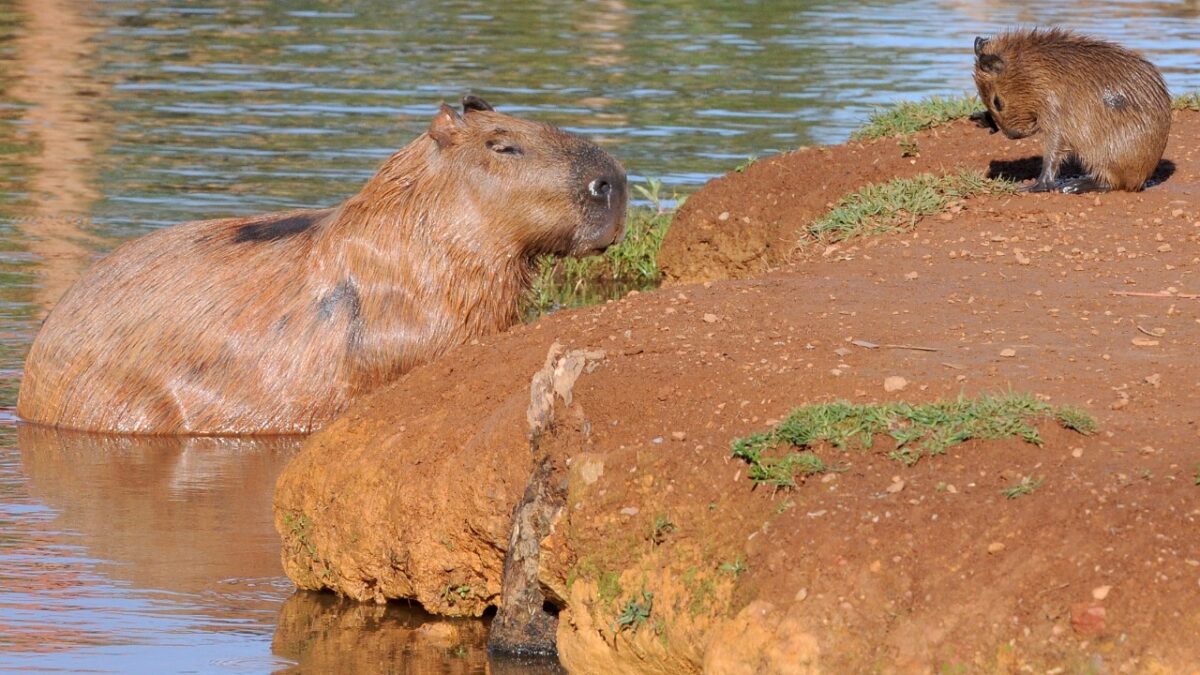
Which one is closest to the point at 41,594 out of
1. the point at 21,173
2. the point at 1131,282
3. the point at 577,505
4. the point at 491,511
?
the point at 491,511

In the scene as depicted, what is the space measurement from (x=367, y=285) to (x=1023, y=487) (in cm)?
383

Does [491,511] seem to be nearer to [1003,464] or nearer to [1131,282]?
[1003,464]

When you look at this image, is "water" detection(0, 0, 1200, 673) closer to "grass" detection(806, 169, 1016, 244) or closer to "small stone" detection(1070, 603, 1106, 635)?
"small stone" detection(1070, 603, 1106, 635)

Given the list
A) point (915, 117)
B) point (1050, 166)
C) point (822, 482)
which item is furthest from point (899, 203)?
point (822, 482)

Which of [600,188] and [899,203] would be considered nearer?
[600,188]

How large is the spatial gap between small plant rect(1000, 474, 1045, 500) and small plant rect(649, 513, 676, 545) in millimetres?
846

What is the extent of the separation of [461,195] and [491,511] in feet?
8.06

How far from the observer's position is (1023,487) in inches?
191

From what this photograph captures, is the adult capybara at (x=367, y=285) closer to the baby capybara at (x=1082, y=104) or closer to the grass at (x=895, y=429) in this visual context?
the baby capybara at (x=1082, y=104)

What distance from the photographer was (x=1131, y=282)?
707 cm

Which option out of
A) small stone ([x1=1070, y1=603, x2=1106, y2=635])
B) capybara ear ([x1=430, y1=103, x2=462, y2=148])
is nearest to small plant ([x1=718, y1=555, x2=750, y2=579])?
small stone ([x1=1070, y1=603, x2=1106, y2=635])

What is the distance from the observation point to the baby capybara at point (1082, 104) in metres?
8.42

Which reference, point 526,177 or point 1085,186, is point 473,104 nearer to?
point 526,177

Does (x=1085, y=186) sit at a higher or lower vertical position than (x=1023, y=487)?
lower
